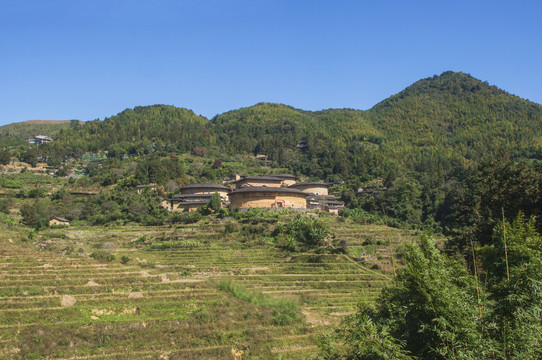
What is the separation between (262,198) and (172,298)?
77.4 feet

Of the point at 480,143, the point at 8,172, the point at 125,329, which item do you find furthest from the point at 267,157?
the point at 125,329

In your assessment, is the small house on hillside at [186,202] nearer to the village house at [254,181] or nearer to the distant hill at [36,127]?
the village house at [254,181]

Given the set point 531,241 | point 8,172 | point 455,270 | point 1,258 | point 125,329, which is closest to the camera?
point 455,270

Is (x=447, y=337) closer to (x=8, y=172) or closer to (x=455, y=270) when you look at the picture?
(x=455, y=270)

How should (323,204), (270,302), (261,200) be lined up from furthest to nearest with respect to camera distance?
(323,204) < (261,200) < (270,302)

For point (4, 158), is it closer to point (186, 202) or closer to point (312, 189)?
point (186, 202)

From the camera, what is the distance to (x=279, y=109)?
423ft

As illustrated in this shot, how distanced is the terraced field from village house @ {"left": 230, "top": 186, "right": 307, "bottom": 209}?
10.6 meters

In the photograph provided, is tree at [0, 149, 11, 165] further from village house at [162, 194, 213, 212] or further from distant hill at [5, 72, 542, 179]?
village house at [162, 194, 213, 212]

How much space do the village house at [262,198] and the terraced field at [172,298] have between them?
10.6 meters

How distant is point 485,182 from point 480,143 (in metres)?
84.4

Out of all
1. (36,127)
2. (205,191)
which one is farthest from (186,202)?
(36,127)

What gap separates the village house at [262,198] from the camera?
134 feet

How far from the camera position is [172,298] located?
58.4ft
